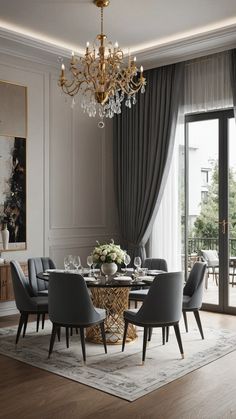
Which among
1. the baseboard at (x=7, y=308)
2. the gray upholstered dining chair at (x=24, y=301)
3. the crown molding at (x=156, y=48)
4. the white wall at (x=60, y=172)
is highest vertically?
the crown molding at (x=156, y=48)

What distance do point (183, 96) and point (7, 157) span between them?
2.55m

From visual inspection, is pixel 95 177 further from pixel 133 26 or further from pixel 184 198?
pixel 133 26

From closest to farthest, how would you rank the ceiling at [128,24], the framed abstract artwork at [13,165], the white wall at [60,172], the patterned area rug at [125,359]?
the patterned area rug at [125,359] → the ceiling at [128,24] → the framed abstract artwork at [13,165] → the white wall at [60,172]

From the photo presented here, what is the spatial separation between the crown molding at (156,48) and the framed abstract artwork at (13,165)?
1.55 feet

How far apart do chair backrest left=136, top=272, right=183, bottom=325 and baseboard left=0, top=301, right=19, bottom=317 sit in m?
2.52

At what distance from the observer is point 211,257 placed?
6562mm

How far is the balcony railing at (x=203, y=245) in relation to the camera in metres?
6.36

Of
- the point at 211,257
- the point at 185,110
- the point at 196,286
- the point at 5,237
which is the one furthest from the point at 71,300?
the point at 185,110

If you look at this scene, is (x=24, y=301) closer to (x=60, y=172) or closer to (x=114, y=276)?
(x=114, y=276)

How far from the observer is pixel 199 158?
668cm

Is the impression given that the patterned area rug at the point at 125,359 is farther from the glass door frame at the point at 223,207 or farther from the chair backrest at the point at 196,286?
the glass door frame at the point at 223,207

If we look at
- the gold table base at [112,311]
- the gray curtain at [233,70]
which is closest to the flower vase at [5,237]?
the gold table base at [112,311]

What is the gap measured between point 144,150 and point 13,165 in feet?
6.34

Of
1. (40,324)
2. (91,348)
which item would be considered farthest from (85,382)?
(40,324)
